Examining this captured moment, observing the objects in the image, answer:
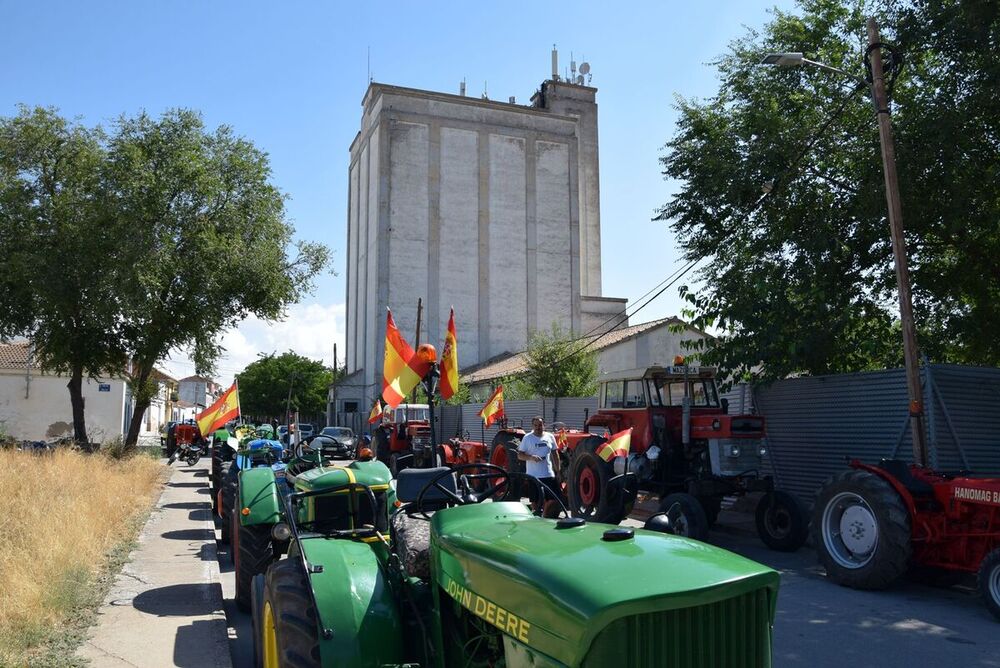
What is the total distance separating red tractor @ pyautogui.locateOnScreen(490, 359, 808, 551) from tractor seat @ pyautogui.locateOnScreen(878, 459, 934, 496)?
7.81 ft

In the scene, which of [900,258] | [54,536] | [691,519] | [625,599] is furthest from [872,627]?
[54,536]

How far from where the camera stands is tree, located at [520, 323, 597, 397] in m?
29.2

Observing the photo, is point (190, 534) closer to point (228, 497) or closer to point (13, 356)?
point (228, 497)

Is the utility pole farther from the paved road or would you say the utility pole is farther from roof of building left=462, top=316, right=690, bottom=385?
roof of building left=462, top=316, right=690, bottom=385

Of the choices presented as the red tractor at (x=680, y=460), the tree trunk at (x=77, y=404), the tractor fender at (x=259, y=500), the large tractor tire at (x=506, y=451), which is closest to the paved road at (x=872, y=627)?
the tractor fender at (x=259, y=500)

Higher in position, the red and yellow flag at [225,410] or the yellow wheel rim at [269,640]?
the red and yellow flag at [225,410]

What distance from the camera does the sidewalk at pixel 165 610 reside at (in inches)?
223

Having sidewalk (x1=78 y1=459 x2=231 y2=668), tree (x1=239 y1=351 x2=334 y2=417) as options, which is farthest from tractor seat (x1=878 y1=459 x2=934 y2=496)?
tree (x1=239 y1=351 x2=334 y2=417)

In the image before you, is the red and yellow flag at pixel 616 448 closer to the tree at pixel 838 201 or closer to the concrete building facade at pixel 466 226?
the tree at pixel 838 201

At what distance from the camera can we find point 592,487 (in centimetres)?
1187

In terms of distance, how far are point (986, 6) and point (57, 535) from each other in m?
12.8

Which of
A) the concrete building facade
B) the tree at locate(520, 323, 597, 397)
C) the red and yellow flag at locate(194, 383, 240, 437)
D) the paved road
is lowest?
the paved road

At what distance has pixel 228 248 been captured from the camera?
77.4 feet

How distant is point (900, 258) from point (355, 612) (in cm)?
875
